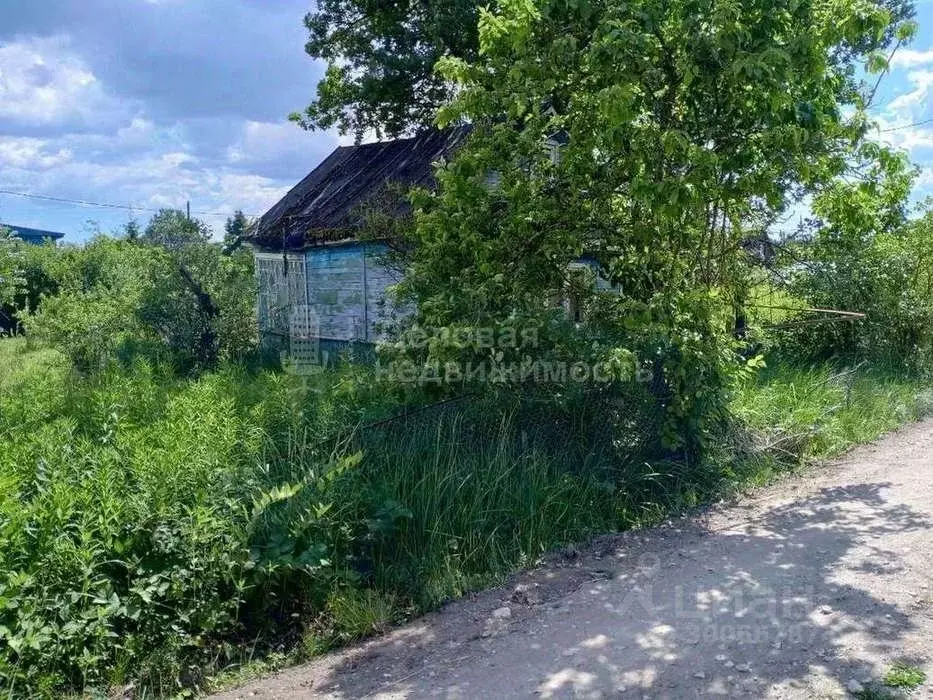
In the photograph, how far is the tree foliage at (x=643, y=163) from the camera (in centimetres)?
600

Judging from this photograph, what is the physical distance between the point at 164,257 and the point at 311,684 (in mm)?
9544

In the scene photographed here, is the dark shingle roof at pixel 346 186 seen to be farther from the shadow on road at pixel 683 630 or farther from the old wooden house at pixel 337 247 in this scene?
the shadow on road at pixel 683 630

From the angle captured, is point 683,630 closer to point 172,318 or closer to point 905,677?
point 905,677

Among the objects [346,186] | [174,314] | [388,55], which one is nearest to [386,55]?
[388,55]

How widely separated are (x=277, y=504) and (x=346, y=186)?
454 inches

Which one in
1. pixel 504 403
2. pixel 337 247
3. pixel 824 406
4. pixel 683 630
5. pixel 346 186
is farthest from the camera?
pixel 346 186

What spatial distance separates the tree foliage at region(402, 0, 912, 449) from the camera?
19.7 ft

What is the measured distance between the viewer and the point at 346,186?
52.4 feet

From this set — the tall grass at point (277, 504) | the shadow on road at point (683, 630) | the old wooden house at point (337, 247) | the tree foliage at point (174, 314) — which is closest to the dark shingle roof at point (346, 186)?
the old wooden house at point (337, 247)

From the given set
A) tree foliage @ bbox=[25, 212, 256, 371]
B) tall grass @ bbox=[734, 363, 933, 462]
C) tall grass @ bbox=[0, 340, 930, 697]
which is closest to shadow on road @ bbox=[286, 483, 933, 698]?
tall grass @ bbox=[0, 340, 930, 697]

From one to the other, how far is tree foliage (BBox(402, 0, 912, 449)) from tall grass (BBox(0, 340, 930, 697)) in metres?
0.77

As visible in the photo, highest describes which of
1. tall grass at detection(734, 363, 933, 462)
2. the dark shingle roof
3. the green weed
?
the dark shingle roof

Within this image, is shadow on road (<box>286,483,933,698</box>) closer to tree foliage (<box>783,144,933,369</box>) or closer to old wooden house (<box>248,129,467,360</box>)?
tree foliage (<box>783,144,933,369</box>)

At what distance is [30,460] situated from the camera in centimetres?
546
